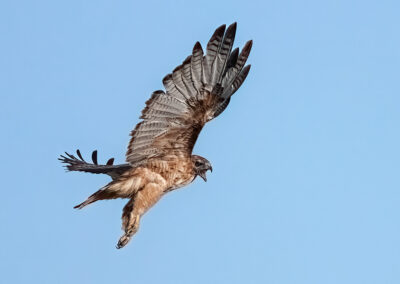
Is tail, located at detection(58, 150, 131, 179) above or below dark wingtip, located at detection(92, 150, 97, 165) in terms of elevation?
below

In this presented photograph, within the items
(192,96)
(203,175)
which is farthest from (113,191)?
(192,96)

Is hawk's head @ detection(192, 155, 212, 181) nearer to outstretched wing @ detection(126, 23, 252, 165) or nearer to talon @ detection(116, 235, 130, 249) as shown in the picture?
outstretched wing @ detection(126, 23, 252, 165)

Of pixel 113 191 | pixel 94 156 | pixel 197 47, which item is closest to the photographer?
pixel 113 191

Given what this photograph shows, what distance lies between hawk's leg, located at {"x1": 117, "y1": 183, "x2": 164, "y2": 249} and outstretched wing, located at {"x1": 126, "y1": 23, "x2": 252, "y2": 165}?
460 millimetres

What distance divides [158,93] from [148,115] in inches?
12.7

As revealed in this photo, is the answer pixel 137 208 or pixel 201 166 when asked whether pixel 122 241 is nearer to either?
pixel 137 208

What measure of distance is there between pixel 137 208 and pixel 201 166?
121cm

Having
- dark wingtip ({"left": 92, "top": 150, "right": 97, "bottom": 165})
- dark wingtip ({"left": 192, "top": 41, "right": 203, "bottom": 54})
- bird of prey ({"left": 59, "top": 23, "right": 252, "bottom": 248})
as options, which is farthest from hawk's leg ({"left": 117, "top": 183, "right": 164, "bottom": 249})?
dark wingtip ({"left": 92, "top": 150, "right": 97, "bottom": 165})

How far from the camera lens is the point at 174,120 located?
1256 cm

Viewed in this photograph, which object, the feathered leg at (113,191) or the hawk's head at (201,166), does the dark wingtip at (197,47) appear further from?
the feathered leg at (113,191)

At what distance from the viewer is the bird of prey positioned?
490 inches

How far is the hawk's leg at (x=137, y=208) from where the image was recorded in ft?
40.5

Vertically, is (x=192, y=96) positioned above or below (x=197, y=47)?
below

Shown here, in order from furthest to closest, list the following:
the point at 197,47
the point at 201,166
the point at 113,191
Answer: the point at 201,166 → the point at 197,47 → the point at 113,191
